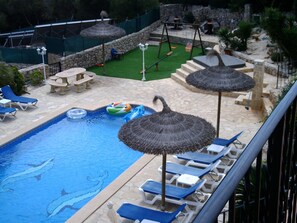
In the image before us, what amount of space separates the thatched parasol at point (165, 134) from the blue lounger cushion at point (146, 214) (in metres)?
0.61

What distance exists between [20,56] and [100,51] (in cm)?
425

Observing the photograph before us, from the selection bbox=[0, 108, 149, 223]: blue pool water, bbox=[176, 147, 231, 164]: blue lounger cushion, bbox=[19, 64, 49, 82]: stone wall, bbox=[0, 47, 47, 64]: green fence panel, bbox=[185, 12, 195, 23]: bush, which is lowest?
bbox=[0, 108, 149, 223]: blue pool water

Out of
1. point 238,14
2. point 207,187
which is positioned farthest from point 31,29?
point 207,187

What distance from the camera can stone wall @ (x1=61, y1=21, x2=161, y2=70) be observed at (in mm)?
19747

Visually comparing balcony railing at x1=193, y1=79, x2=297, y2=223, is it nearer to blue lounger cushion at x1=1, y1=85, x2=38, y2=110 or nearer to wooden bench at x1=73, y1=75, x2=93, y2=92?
blue lounger cushion at x1=1, y1=85, x2=38, y2=110

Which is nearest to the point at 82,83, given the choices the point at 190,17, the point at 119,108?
the point at 119,108

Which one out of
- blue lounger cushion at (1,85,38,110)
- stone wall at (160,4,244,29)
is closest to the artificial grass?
blue lounger cushion at (1,85,38,110)

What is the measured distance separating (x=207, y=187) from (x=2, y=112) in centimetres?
784

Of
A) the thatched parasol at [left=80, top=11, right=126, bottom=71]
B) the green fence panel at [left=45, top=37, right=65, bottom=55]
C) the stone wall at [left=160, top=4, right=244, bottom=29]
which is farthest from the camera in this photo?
the stone wall at [left=160, top=4, right=244, bottom=29]

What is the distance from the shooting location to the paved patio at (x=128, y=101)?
9039 mm

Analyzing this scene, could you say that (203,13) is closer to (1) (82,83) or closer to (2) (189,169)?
(1) (82,83)

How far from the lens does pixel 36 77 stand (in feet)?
57.4

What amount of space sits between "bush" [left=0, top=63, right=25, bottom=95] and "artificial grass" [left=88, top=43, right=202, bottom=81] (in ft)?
14.5

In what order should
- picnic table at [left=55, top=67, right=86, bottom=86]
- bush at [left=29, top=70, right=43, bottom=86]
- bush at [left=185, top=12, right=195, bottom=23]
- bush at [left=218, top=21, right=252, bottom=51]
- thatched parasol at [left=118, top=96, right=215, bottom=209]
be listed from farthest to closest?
1. bush at [left=185, top=12, right=195, bottom=23]
2. bush at [left=218, top=21, right=252, bottom=51]
3. bush at [left=29, top=70, right=43, bottom=86]
4. picnic table at [left=55, top=67, right=86, bottom=86]
5. thatched parasol at [left=118, top=96, right=215, bottom=209]
